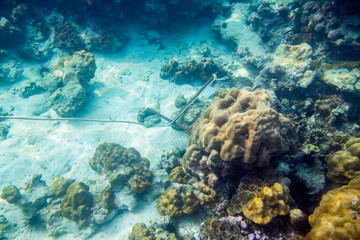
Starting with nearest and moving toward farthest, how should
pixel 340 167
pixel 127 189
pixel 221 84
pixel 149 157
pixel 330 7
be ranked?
pixel 340 167 < pixel 127 189 < pixel 149 157 < pixel 330 7 < pixel 221 84

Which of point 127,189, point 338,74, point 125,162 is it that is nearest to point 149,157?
point 125,162

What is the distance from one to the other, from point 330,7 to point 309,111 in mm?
4853

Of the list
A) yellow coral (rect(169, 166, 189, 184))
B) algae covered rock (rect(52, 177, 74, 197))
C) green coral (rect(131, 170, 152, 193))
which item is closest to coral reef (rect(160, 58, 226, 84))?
yellow coral (rect(169, 166, 189, 184))

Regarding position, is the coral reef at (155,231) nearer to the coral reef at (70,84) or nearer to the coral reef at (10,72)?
the coral reef at (70,84)

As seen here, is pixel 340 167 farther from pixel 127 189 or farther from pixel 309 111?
pixel 127 189

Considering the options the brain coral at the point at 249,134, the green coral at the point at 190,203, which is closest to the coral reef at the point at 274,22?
the brain coral at the point at 249,134

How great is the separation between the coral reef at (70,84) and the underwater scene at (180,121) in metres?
0.07

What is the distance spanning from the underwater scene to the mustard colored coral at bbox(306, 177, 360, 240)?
0.05 ft

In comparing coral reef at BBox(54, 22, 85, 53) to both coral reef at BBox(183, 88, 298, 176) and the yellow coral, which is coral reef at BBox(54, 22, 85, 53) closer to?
the yellow coral

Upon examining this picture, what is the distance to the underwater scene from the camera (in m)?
3.13

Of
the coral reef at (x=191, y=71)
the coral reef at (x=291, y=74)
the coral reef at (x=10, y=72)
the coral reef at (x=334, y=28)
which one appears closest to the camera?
the coral reef at (x=291, y=74)

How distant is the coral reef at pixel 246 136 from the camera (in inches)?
117

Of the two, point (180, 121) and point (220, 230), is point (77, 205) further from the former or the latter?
point (180, 121)

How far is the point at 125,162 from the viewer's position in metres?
5.66
